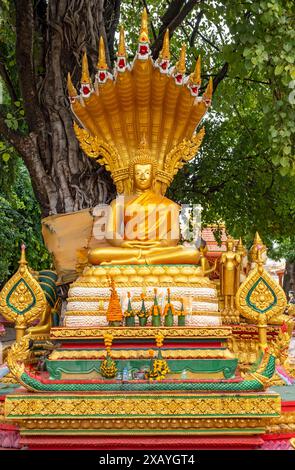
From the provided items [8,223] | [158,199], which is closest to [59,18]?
[158,199]

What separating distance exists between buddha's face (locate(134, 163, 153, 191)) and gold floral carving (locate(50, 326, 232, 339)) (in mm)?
2595

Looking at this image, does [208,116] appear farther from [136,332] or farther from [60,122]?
[136,332]

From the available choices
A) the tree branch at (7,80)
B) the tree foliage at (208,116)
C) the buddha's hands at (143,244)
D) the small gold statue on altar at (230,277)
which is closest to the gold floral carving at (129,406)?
the buddha's hands at (143,244)

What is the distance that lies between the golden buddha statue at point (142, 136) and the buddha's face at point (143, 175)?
0.01 meters

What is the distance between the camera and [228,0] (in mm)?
6828

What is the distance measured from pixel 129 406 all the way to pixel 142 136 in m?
3.83

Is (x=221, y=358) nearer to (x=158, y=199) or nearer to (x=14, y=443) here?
(x=14, y=443)

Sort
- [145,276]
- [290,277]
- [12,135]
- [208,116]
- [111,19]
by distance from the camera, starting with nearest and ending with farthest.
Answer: [145,276] → [12,135] → [111,19] → [208,116] → [290,277]

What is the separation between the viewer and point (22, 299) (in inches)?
201

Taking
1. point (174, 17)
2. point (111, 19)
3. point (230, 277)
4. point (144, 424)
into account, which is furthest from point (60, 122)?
point (144, 424)

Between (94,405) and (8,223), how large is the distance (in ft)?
42.2

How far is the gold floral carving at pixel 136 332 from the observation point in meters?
4.98

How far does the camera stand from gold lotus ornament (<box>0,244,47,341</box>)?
5.09 m

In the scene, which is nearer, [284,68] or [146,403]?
[146,403]
